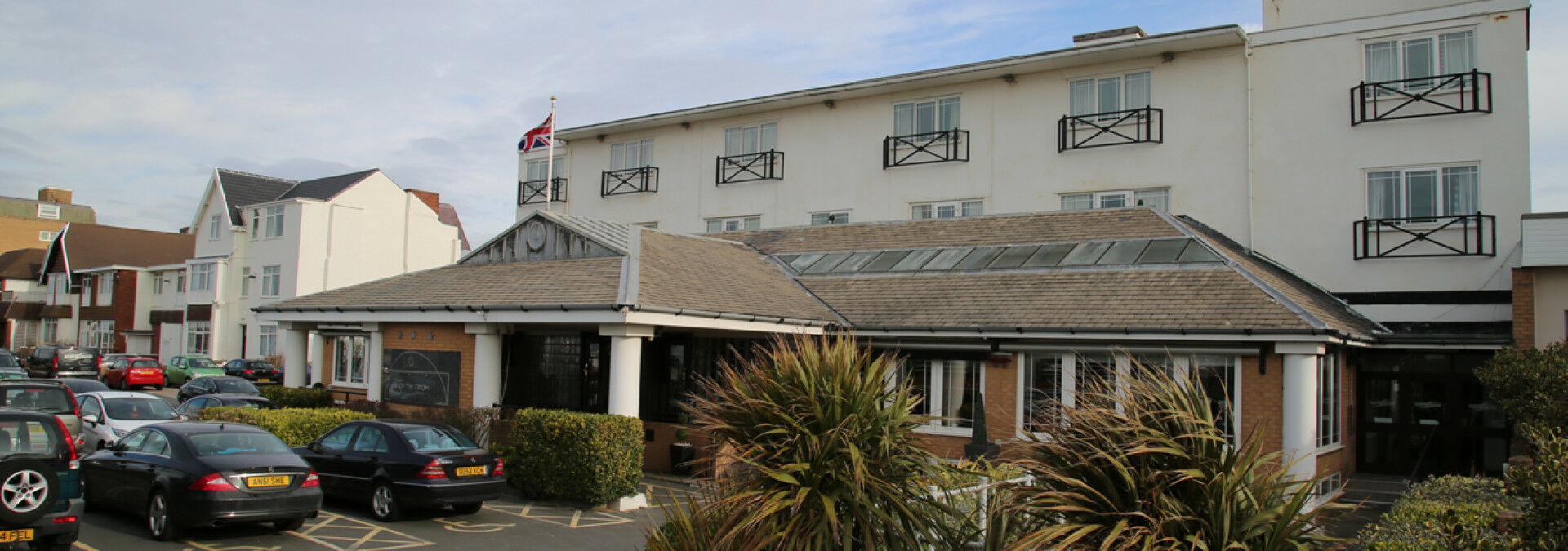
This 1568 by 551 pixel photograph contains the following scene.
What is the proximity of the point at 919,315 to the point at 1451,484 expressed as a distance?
8665 mm

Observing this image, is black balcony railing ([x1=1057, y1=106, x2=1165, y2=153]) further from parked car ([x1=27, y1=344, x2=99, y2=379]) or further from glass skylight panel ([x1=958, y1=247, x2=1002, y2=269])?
parked car ([x1=27, y1=344, x2=99, y2=379])

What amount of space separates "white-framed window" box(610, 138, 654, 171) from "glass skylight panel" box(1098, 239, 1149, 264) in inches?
→ 685

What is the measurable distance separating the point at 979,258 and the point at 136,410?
1727cm

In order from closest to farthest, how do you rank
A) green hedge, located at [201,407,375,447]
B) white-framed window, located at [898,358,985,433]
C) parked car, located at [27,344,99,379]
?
green hedge, located at [201,407,375,447]
white-framed window, located at [898,358,985,433]
parked car, located at [27,344,99,379]

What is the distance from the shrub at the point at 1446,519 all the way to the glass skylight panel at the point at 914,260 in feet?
34.6

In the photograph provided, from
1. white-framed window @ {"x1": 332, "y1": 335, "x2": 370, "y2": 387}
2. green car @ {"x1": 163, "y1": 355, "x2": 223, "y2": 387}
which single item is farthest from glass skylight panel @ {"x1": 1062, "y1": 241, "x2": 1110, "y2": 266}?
green car @ {"x1": 163, "y1": 355, "x2": 223, "y2": 387}

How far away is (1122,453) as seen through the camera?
550 centimetres

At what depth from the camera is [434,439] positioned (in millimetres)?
13562

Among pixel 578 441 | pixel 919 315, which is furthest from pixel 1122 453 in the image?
pixel 919 315

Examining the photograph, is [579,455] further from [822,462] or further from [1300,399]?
[1300,399]

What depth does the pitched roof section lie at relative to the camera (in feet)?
158

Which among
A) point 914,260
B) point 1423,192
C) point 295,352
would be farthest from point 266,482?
point 1423,192

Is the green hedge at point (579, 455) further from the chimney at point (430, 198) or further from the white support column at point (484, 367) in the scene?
the chimney at point (430, 198)

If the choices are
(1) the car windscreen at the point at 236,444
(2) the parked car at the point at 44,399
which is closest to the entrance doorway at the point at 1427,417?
(1) the car windscreen at the point at 236,444
